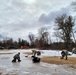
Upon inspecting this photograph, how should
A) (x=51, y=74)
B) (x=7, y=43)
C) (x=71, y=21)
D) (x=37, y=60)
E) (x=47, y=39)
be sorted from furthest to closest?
(x=7, y=43) < (x=47, y=39) < (x=71, y=21) < (x=37, y=60) < (x=51, y=74)

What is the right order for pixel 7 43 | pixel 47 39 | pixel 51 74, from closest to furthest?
pixel 51 74 → pixel 47 39 → pixel 7 43

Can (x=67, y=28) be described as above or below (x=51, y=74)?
above

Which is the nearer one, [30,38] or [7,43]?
[7,43]

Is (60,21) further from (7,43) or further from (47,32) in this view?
(7,43)

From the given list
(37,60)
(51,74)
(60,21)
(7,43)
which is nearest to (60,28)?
(60,21)

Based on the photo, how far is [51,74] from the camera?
73.4 ft

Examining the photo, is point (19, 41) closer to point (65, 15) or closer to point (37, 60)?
point (65, 15)

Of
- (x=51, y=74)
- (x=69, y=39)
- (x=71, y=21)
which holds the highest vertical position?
(x=71, y=21)

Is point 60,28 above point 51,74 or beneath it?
above

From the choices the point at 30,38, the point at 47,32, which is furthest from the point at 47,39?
the point at 30,38

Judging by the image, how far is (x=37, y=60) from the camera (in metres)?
38.4

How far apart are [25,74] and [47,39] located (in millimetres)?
110396

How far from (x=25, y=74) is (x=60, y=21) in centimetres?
6186

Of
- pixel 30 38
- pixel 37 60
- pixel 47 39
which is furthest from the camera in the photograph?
pixel 30 38
